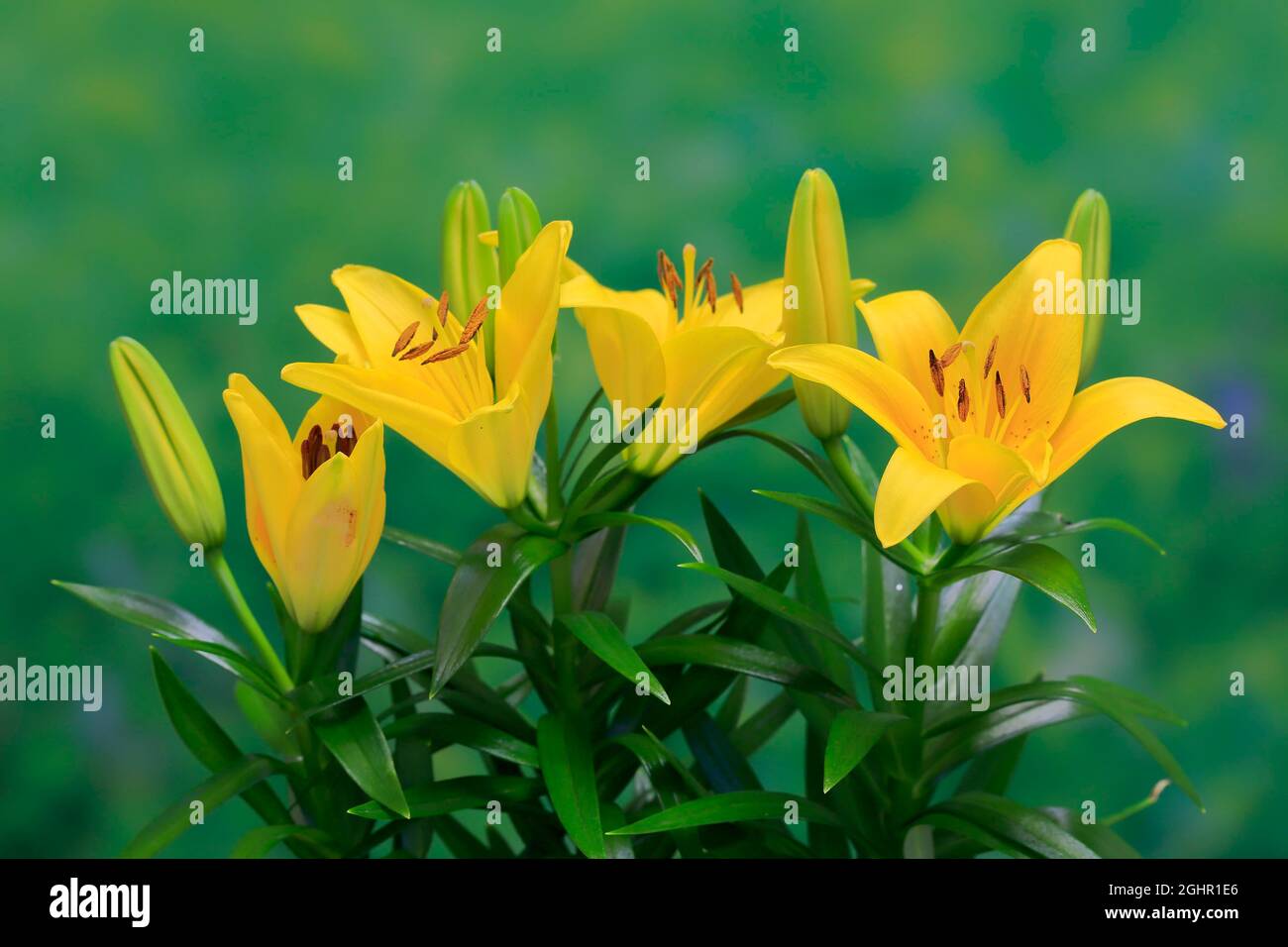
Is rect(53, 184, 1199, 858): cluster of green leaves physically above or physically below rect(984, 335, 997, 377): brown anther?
below

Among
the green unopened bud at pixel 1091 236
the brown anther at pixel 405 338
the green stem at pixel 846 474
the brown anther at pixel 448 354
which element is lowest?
the green stem at pixel 846 474

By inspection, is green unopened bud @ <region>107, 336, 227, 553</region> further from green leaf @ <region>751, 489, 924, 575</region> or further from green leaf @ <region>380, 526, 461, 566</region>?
green leaf @ <region>751, 489, 924, 575</region>

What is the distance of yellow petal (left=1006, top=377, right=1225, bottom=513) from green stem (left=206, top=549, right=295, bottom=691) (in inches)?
17.1

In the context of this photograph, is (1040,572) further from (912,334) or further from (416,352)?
(416,352)

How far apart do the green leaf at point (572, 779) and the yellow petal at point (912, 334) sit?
0.29 m

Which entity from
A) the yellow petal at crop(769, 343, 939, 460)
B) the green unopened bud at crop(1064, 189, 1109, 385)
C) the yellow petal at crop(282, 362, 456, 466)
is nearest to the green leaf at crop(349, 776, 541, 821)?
the yellow petal at crop(282, 362, 456, 466)

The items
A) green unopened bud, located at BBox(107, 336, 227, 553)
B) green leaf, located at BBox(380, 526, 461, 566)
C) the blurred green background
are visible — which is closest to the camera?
green unopened bud, located at BBox(107, 336, 227, 553)

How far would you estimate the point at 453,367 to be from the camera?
829mm

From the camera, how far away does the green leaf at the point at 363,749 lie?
76cm

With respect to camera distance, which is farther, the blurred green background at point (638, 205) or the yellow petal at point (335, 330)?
the blurred green background at point (638, 205)

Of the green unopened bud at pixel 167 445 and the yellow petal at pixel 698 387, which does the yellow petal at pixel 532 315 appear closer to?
the yellow petal at pixel 698 387

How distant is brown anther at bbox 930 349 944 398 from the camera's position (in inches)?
30.5

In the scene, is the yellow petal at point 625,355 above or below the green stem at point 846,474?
above

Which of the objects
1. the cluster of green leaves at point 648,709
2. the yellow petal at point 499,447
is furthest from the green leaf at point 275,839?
the yellow petal at point 499,447
